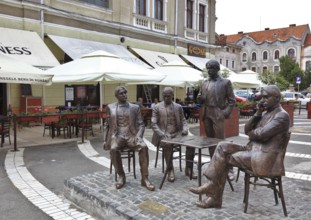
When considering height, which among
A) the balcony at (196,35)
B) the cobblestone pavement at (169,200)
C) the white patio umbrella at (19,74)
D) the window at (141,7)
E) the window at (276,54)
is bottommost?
the cobblestone pavement at (169,200)

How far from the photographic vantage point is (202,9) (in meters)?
22.2

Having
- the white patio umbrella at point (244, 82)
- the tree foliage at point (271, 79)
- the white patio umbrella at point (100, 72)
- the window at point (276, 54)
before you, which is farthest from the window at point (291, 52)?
the white patio umbrella at point (100, 72)

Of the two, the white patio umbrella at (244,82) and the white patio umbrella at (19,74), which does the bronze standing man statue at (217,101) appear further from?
the white patio umbrella at (244,82)

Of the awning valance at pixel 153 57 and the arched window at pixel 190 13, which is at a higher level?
the arched window at pixel 190 13

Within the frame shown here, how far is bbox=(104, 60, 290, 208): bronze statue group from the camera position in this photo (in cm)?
366

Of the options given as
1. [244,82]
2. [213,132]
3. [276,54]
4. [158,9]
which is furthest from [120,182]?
[276,54]

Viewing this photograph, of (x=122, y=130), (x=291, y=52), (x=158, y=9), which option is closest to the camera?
(x=122, y=130)

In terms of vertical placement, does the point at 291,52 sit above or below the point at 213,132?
above

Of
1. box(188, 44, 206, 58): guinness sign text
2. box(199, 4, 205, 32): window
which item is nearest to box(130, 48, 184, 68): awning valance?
box(188, 44, 206, 58): guinness sign text

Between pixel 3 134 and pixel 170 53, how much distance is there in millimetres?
12891

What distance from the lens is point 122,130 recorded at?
5008 millimetres

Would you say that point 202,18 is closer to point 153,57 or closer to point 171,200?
point 153,57

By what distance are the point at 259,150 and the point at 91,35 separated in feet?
41.2

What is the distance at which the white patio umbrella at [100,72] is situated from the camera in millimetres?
9125
